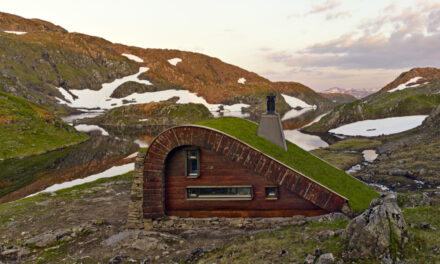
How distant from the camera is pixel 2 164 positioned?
5519cm

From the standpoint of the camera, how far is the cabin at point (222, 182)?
18.7 metres

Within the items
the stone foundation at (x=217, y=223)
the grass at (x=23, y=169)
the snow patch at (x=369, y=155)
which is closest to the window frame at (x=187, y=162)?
the stone foundation at (x=217, y=223)

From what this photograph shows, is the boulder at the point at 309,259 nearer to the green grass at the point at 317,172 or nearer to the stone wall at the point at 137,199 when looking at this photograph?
the green grass at the point at 317,172

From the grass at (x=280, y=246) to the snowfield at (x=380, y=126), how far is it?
202ft

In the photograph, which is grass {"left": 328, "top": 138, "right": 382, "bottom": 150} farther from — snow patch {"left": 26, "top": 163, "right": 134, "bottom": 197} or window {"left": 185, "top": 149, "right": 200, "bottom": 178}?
window {"left": 185, "top": 149, "right": 200, "bottom": 178}

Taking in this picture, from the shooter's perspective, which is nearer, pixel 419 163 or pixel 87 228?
pixel 87 228

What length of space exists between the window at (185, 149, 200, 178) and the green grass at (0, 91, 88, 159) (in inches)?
2367

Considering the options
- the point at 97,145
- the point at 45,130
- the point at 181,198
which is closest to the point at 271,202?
the point at 181,198

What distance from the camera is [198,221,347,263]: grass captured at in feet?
40.6

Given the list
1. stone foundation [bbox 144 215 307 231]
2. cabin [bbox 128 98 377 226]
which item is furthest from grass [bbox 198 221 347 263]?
cabin [bbox 128 98 377 226]

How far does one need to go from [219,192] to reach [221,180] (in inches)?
38.1

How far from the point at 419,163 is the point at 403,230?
2982 centimetres

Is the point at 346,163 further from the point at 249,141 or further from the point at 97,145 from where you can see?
the point at 97,145

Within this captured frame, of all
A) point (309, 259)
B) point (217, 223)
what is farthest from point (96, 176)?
point (309, 259)
